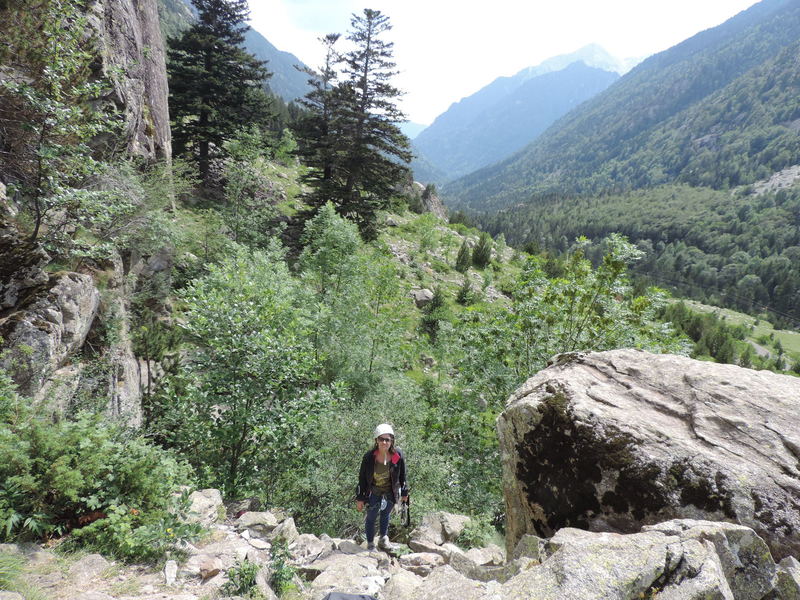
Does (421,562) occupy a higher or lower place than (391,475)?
lower

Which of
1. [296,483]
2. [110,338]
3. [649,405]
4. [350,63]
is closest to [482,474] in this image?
[296,483]

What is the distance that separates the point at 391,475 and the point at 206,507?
2.99m

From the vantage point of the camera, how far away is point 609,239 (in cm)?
858

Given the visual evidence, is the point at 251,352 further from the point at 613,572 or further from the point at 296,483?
the point at 613,572

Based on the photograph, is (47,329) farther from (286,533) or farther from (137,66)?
(137,66)

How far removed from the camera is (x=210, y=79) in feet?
72.9

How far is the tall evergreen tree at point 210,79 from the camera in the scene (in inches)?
877

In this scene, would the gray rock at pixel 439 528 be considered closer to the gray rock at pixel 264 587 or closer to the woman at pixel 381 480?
the woman at pixel 381 480

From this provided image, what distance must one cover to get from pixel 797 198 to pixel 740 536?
9194 inches

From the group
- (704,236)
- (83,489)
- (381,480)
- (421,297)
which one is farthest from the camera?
(704,236)

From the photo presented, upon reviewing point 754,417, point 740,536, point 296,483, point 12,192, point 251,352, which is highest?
point 12,192

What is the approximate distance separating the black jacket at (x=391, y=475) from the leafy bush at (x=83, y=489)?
2385mm

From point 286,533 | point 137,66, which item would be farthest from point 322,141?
point 286,533

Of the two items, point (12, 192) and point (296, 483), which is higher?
point (12, 192)
